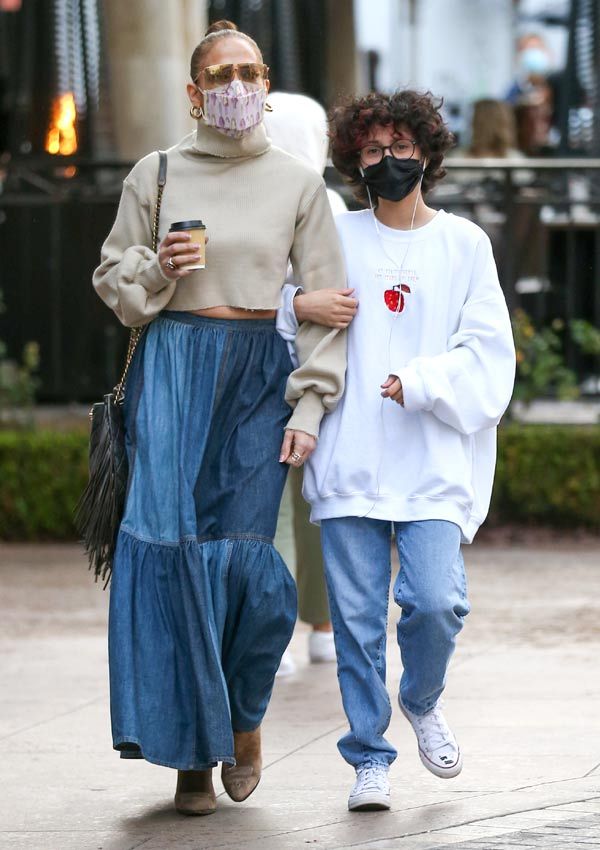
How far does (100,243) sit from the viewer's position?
11.1m

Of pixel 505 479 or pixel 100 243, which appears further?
pixel 100 243

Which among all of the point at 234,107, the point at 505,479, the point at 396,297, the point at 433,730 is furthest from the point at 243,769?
the point at 505,479

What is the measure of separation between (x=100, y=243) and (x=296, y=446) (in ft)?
22.8

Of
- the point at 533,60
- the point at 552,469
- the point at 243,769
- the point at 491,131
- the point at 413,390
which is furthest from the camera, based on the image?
the point at 533,60

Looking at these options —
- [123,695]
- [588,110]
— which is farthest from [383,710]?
[588,110]

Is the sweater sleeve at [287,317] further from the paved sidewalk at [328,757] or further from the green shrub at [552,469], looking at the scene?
the green shrub at [552,469]

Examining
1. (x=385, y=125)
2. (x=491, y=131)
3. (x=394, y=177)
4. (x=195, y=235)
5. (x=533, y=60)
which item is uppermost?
(x=533, y=60)

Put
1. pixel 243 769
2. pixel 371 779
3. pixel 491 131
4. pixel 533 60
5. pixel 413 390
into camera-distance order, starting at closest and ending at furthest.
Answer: pixel 413 390 → pixel 371 779 → pixel 243 769 → pixel 491 131 → pixel 533 60

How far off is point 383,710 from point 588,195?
671cm

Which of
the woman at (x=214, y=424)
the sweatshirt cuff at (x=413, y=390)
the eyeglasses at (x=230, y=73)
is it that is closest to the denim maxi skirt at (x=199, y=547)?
the woman at (x=214, y=424)

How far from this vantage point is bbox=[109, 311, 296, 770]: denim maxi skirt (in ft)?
14.1

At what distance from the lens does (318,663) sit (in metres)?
6.57

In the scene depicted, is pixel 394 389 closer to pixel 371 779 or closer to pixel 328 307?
pixel 328 307

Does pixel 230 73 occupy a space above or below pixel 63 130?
below
